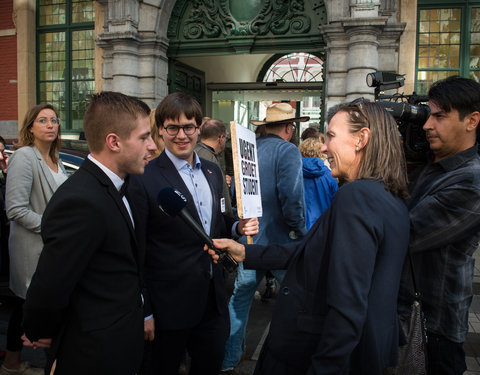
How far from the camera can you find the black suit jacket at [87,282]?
1.47 metres

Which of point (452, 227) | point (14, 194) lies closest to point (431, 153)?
point (452, 227)

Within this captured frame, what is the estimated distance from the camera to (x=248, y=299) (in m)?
3.36

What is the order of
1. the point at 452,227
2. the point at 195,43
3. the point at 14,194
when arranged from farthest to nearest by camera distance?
the point at 195,43 < the point at 14,194 < the point at 452,227

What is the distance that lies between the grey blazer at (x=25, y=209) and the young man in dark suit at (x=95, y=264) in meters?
1.44

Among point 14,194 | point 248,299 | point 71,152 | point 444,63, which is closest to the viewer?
point 14,194

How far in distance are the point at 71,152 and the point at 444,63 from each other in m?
8.04

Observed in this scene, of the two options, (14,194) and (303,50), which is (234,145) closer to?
(14,194)

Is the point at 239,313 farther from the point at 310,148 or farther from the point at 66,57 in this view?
the point at 66,57

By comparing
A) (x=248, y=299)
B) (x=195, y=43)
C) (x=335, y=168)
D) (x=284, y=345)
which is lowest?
(x=248, y=299)

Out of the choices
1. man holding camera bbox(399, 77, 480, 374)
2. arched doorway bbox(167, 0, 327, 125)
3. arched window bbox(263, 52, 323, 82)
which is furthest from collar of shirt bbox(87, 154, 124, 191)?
arched window bbox(263, 52, 323, 82)

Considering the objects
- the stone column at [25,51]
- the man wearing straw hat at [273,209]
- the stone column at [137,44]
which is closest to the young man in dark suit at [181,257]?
the man wearing straw hat at [273,209]

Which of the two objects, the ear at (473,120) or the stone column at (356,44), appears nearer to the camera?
the ear at (473,120)

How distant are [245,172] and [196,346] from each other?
1.10 meters

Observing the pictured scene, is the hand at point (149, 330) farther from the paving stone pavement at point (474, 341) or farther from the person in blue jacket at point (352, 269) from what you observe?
the paving stone pavement at point (474, 341)
